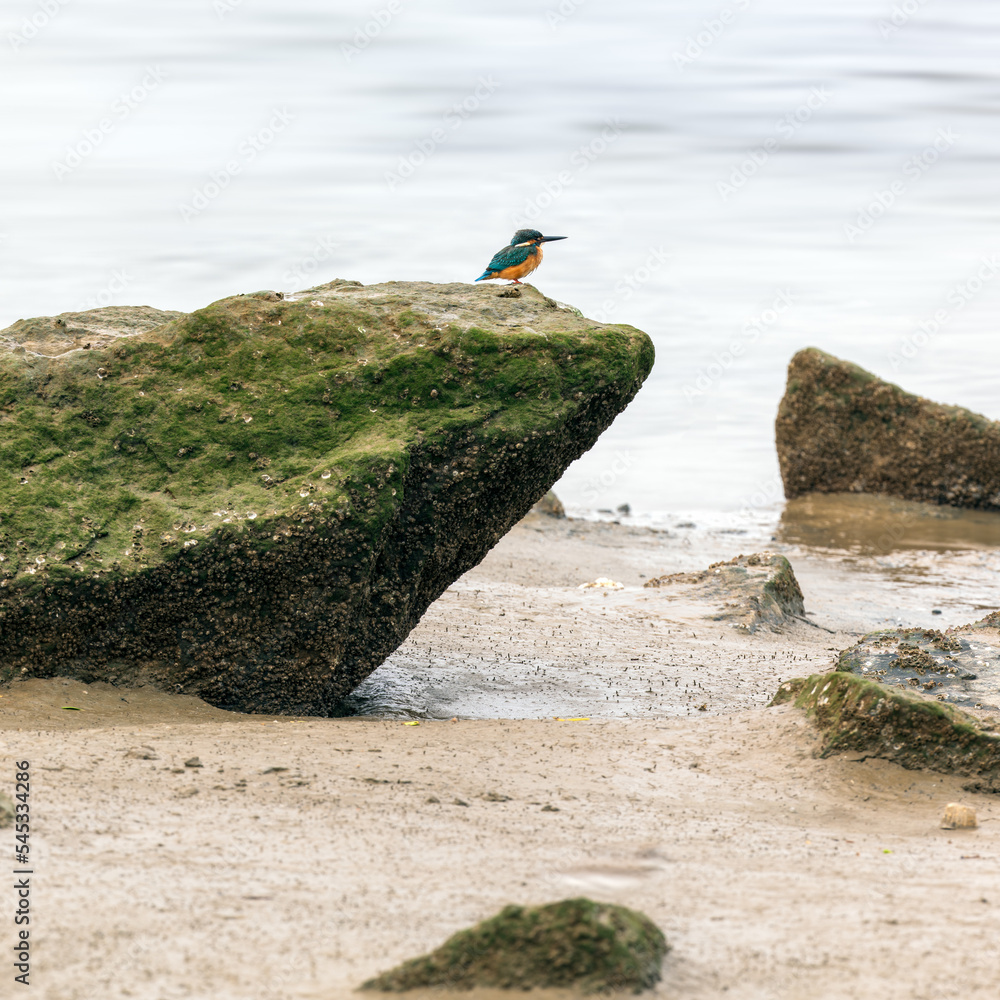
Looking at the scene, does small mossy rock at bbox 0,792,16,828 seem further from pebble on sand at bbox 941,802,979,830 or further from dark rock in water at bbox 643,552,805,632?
dark rock in water at bbox 643,552,805,632

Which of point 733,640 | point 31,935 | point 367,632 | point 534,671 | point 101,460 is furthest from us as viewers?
point 733,640

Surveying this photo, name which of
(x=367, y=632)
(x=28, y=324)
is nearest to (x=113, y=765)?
(x=367, y=632)

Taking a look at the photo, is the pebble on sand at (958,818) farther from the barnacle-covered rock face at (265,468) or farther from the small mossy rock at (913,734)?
the barnacle-covered rock face at (265,468)

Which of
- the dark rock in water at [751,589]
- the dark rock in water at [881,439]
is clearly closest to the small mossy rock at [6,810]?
the dark rock in water at [751,589]

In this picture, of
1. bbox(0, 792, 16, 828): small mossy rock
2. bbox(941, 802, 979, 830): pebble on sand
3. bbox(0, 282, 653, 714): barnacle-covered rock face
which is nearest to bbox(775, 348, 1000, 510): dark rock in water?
bbox(0, 282, 653, 714): barnacle-covered rock face

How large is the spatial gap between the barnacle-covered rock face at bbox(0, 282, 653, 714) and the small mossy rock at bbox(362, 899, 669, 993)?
266 cm

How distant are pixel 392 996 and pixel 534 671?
14.3 feet

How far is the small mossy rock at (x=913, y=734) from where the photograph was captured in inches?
195

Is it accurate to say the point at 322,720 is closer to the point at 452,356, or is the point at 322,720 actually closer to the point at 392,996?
the point at 452,356

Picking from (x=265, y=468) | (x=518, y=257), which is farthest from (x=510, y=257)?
(x=265, y=468)

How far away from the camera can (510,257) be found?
29.1ft

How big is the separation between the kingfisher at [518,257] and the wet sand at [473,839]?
3.32 m

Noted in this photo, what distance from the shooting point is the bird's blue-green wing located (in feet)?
29.0

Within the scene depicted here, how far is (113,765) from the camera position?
15.0ft
